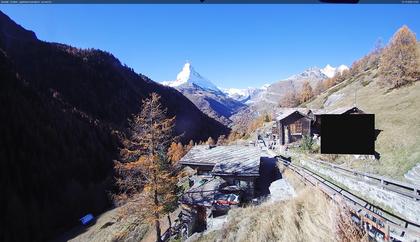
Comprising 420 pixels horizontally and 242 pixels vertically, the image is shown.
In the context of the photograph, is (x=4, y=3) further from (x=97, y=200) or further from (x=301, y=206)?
(x=97, y=200)

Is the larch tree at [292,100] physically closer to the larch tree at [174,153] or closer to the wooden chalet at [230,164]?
the wooden chalet at [230,164]

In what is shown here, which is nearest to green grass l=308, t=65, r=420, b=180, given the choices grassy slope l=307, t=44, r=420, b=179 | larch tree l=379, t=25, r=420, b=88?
grassy slope l=307, t=44, r=420, b=179

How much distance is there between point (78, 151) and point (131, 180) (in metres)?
46.1

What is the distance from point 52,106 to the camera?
198 ft

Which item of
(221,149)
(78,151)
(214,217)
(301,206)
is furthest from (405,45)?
(78,151)

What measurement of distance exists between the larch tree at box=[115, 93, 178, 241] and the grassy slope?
7280mm

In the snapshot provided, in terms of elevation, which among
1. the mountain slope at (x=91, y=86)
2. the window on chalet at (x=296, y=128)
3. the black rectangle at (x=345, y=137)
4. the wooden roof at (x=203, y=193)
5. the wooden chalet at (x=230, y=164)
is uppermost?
the mountain slope at (x=91, y=86)

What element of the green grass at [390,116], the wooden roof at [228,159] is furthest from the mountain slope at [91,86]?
the green grass at [390,116]

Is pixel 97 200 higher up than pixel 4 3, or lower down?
lower down

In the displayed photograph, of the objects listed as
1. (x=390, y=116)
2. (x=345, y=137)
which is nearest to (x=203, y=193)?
(x=390, y=116)

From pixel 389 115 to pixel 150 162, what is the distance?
33.6ft

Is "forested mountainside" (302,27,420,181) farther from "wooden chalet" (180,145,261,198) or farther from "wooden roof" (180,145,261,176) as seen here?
"wooden roof" (180,145,261,176)

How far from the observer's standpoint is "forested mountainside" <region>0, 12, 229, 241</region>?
35281 mm

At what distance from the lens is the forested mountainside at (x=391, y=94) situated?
4715mm
